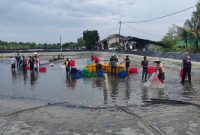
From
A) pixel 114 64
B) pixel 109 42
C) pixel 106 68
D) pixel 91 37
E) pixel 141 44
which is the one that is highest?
pixel 91 37

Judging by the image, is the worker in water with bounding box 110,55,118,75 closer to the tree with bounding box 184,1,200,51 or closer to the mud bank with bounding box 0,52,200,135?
the mud bank with bounding box 0,52,200,135

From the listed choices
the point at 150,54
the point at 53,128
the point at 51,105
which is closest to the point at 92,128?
the point at 53,128

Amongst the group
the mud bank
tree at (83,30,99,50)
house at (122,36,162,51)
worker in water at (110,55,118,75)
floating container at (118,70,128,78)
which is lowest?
the mud bank

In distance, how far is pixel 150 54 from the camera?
55.3 metres

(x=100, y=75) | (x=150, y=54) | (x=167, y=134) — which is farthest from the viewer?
(x=150, y=54)

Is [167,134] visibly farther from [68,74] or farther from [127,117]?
[68,74]

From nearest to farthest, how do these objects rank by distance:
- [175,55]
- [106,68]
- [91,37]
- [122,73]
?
[122,73], [106,68], [175,55], [91,37]

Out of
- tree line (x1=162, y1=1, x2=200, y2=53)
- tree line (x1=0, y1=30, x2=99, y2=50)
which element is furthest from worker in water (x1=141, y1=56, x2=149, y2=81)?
tree line (x1=0, y1=30, x2=99, y2=50)

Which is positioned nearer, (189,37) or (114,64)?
(114,64)

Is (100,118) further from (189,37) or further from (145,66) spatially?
(189,37)

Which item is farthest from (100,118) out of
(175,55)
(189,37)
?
(189,37)

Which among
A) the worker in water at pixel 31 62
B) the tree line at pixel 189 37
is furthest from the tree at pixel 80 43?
the worker in water at pixel 31 62

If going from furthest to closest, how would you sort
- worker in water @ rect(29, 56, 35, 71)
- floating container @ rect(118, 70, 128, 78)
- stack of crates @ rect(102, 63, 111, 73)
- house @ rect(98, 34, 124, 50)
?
house @ rect(98, 34, 124, 50) → worker in water @ rect(29, 56, 35, 71) → stack of crates @ rect(102, 63, 111, 73) → floating container @ rect(118, 70, 128, 78)

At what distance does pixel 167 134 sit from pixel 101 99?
661 centimetres
